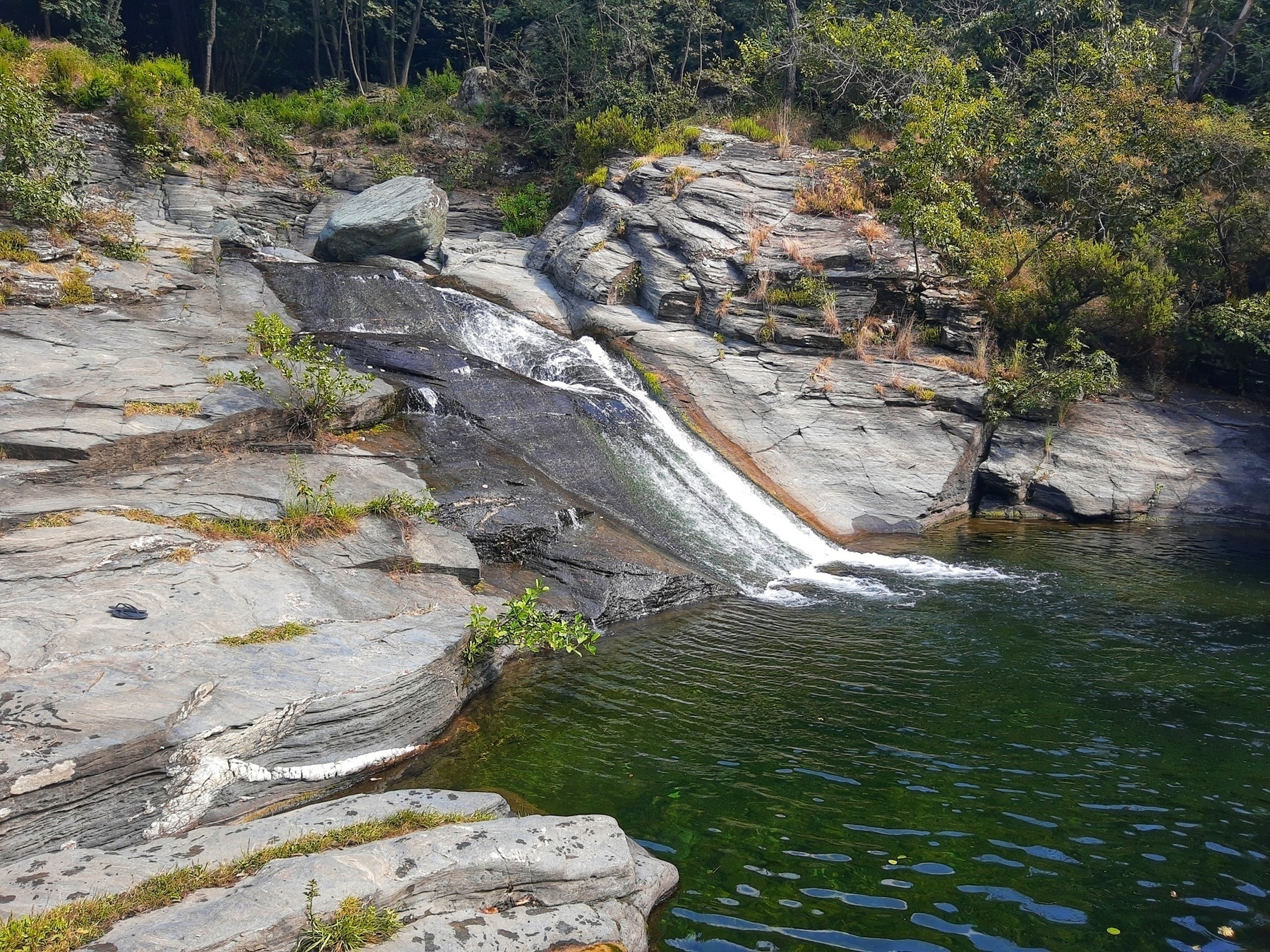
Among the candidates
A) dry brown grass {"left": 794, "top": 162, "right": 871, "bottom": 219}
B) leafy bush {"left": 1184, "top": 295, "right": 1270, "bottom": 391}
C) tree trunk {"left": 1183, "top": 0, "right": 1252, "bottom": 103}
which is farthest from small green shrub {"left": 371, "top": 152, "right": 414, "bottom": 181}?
tree trunk {"left": 1183, "top": 0, "right": 1252, "bottom": 103}

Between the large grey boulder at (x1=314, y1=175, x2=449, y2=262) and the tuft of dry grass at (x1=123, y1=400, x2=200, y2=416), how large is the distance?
413 inches

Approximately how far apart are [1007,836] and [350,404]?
32.6 feet

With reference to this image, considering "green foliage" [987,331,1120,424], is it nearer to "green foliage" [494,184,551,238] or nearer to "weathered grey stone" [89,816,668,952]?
"green foliage" [494,184,551,238]

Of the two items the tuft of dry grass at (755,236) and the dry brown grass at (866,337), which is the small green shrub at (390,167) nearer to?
the tuft of dry grass at (755,236)

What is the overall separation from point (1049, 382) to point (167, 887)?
1753 cm

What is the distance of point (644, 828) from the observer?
624 centimetres

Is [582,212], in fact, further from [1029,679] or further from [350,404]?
[1029,679]

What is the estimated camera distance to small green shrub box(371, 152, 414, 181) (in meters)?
26.5

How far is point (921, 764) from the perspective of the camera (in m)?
7.13

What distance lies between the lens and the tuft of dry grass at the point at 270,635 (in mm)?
7168

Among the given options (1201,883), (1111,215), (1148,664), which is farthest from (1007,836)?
(1111,215)

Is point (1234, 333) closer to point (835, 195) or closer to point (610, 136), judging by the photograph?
point (835, 195)

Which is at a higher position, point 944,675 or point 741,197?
point 741,197

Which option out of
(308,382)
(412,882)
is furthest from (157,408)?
(412,882)
